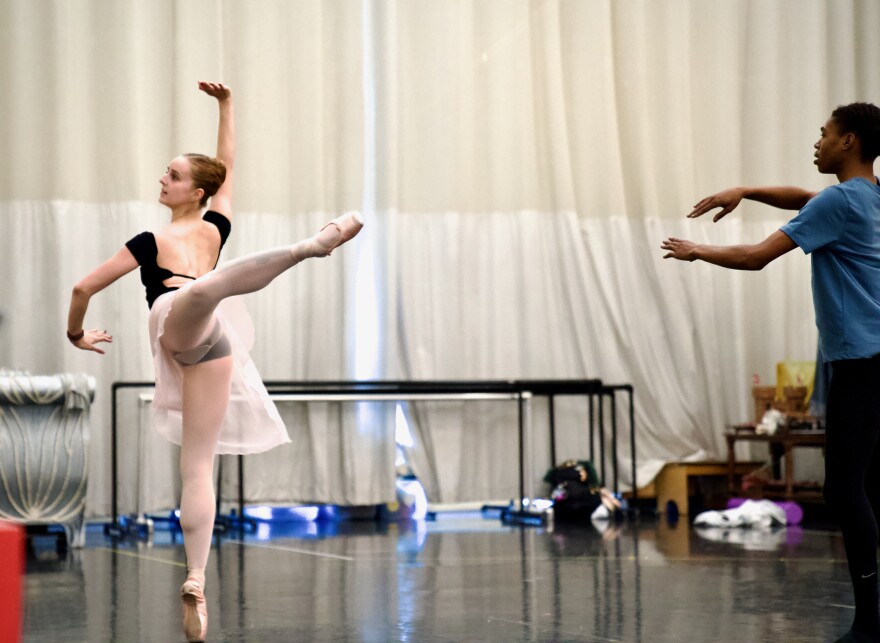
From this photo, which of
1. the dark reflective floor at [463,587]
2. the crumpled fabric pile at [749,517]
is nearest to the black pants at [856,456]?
the dark reflective floor at [463,587]

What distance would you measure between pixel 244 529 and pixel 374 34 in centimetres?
279

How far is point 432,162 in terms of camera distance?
655cm

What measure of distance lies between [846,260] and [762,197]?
326 millimetres

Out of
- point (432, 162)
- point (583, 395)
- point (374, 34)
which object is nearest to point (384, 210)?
point (432, 162)

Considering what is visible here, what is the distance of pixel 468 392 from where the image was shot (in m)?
6.33

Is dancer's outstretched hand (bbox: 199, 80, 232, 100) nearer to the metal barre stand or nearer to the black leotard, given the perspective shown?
the black leotard

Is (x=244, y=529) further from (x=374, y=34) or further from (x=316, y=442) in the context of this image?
(x=374, y=34)

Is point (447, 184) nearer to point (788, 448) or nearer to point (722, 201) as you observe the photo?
point (788, 448)

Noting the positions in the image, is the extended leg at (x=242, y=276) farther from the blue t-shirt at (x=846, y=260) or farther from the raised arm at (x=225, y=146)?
the blue t-shirt at (x=846, y=260)

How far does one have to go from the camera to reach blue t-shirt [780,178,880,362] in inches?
102

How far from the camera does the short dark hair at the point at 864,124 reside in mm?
2693

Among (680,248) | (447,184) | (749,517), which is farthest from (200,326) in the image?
(447,184)

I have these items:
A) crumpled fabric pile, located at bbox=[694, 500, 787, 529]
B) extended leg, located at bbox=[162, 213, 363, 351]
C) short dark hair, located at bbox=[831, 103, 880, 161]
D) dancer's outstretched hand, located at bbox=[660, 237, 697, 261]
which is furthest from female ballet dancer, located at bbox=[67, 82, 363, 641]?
crumpled fabric pile, located at bbox=[694, 500, 787, 529]

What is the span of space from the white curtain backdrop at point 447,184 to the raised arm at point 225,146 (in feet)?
9.69
